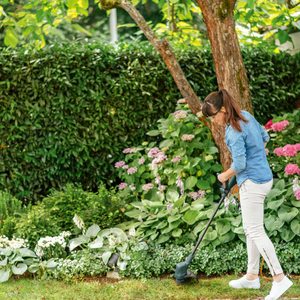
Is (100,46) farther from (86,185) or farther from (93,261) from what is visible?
(93,261)

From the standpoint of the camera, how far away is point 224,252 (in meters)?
5.41

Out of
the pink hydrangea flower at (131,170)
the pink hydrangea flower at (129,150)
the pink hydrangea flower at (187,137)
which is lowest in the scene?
the pink hydrangea flower at (131,170)

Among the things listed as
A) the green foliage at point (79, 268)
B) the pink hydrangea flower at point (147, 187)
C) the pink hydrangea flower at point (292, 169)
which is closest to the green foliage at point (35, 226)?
the green foliage at point (79, 268)

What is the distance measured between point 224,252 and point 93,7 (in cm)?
1189

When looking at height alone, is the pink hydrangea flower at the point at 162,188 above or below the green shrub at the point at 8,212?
above

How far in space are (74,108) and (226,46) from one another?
208 centimetres

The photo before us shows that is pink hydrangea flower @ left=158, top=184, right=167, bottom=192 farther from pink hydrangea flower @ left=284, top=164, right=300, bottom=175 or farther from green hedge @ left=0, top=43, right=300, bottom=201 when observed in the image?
green hedge @ left=0, top=43, right=300, bottom=201

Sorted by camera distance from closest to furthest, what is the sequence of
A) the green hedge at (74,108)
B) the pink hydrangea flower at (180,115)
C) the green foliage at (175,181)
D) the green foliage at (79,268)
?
the green foliage at (79,268)
the green foliage at (175,181)
the pink hydrangea flower at (180,115)
the green hedge at (74,108)

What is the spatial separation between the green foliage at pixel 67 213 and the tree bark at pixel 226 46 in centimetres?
156

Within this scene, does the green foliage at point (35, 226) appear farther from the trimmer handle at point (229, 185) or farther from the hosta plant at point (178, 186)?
the trimmer handle at point (229, 185)

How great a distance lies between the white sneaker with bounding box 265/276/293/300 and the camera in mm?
4523

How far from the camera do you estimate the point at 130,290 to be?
4965 mm

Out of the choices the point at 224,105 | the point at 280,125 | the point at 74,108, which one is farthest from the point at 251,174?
the point at 74,108

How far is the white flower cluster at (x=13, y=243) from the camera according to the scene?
220 inches
